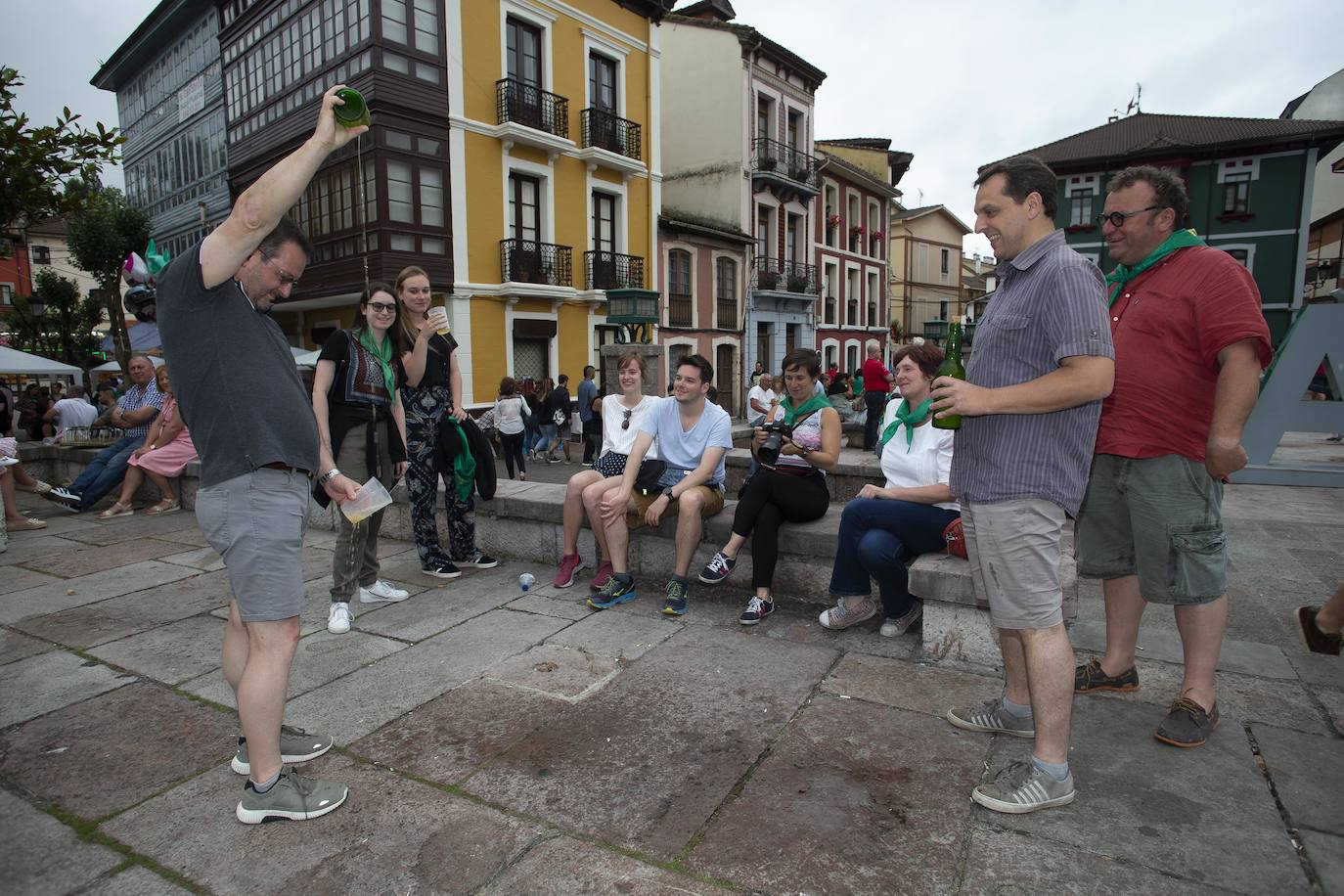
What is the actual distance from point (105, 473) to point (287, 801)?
715cm

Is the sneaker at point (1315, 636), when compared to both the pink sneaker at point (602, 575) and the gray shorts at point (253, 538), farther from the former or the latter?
the gray shorts at point (253, 538)

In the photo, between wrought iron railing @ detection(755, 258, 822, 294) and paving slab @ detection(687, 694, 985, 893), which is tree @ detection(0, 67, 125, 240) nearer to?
paving slab @ detection(687, 694, 985, 893)

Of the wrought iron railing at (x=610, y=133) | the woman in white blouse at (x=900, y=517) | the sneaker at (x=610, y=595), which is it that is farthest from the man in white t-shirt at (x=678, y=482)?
the wrought iron railing at (x=610, y=133)

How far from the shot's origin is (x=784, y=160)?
27.6m

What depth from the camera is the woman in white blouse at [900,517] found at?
3.58 m

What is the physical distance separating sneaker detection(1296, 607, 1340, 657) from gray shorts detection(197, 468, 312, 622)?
3475 millimetres

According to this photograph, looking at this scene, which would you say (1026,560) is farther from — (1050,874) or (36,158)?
(36,158)

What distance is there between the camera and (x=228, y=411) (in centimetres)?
222

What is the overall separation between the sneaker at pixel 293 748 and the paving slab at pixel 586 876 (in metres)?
1.04

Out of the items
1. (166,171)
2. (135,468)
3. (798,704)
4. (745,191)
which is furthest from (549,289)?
(798,704)

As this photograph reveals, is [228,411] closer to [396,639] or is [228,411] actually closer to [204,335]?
[204,335]

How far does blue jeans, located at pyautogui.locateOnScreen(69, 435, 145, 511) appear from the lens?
298 inches

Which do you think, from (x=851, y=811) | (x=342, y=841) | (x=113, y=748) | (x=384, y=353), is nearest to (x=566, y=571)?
(x=384, y=353)

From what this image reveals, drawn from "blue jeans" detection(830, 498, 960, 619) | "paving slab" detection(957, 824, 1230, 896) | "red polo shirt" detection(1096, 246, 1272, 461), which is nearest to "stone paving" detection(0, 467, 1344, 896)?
"paving slab" detection(957, 824, 1230, 896)
